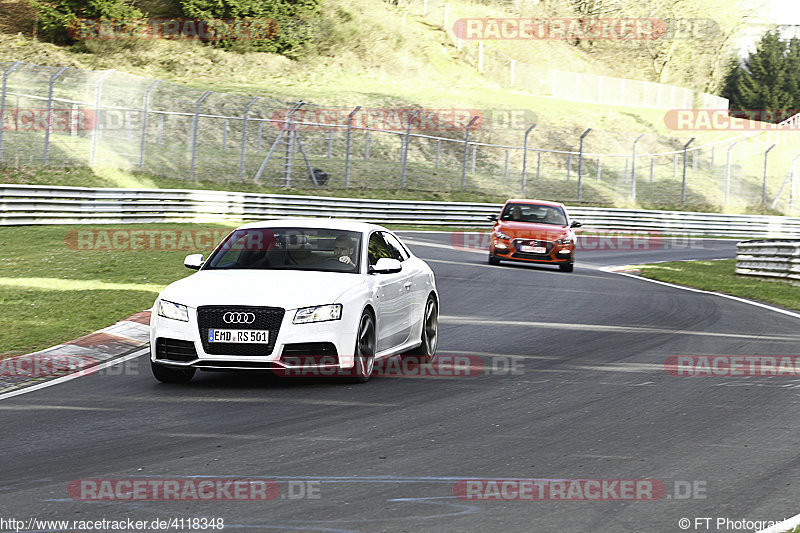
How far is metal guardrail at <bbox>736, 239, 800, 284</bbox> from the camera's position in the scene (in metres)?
23.4

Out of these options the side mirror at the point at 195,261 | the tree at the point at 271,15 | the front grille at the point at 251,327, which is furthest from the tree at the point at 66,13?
the front grille at the point at 251,327

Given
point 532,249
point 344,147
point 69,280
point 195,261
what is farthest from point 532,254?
point 344,147

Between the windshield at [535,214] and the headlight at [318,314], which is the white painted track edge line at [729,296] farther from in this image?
the headlight at [318,314]

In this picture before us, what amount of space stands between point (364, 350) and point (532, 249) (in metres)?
15.3

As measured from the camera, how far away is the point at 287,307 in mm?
9117

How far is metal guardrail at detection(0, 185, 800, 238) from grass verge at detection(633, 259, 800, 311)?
1175 centimetres

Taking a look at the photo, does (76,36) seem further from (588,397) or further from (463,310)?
(588,397)

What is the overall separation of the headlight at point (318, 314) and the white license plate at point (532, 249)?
1560cm

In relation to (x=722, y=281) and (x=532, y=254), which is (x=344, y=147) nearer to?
(x=532, y=254)

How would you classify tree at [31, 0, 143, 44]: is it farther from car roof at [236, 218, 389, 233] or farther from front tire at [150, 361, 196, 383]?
front tire at [150, 361, 196, 383]

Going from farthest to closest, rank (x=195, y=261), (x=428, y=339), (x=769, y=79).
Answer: (x=769, y=79) → (x=428, y=339) → (x=195, y=261)

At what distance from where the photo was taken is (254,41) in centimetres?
5994

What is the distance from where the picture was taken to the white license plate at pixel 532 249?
24406 mm

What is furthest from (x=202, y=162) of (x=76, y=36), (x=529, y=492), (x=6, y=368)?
(x=529, y=492)
